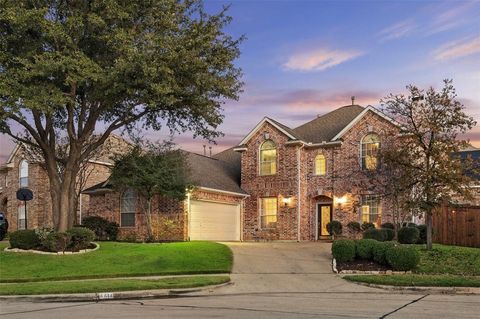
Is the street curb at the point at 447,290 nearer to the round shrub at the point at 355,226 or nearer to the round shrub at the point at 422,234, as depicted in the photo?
the round shrub at the point at 422,234

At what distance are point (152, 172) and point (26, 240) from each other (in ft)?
24.3

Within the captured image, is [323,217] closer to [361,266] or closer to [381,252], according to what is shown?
[361,266]

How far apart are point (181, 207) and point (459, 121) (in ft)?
51.1

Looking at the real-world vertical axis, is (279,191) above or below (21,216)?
above

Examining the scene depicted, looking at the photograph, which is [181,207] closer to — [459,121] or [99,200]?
[99,200]

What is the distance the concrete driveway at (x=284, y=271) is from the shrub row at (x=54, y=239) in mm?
6692

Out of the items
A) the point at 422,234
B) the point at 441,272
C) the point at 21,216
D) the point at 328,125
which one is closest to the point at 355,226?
the point at 422,234

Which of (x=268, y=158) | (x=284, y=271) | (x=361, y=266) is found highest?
(x=268, y=158)

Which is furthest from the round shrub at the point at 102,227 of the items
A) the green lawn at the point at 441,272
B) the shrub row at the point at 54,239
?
the green lawn at the point at 441,272

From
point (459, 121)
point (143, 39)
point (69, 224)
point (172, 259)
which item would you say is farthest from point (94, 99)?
point (459, 121)

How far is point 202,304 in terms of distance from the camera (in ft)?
39.9

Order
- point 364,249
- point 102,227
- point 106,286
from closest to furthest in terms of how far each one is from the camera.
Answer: point 106,286, point 364,249, point 102,227

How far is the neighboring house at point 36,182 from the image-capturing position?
40.4m

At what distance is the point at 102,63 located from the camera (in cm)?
2327
